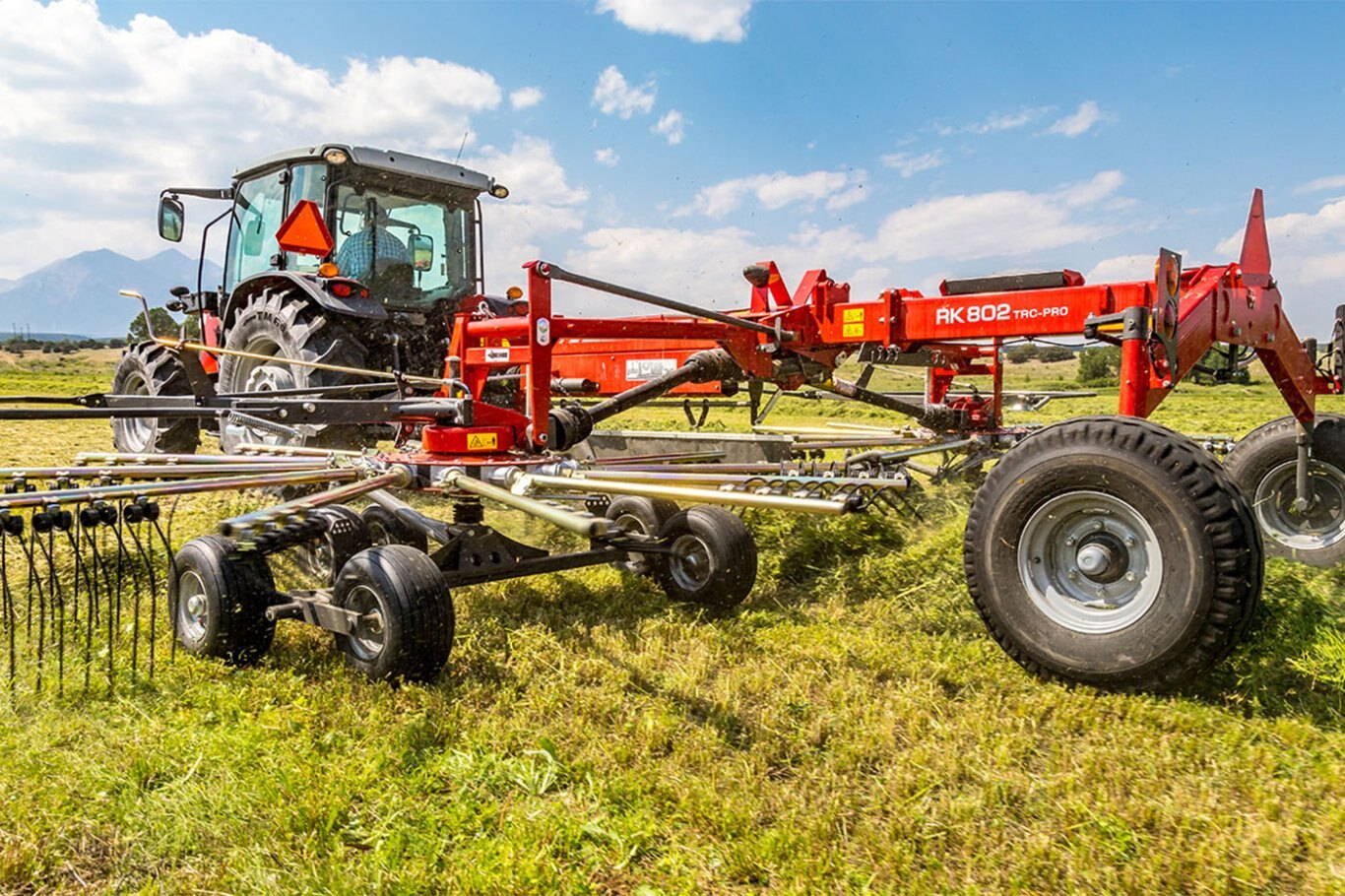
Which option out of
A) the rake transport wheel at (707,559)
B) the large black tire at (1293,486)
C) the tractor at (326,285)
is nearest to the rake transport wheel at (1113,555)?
the rake transport wheel at (707,559)

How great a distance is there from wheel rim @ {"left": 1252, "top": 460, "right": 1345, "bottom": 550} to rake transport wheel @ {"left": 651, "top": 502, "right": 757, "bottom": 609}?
297cm

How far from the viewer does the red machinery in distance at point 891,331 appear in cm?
378

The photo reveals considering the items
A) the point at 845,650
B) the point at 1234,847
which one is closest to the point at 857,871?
the point at 1234,847

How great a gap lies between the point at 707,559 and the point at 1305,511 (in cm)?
342

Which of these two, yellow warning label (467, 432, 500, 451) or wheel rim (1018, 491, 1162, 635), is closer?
wheel rim (1018, 491, 1162, 635)

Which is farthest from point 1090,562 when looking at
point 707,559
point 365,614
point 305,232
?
point 305,232

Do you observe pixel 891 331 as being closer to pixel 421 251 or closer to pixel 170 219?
pixel 421 251

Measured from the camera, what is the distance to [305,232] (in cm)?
643

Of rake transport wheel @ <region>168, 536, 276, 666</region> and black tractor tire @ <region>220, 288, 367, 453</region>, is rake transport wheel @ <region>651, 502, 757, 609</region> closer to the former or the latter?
rake transport wheel @ <region>168, 536, 276, 666</region>

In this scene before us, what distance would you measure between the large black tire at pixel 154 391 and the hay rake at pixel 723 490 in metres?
2.19

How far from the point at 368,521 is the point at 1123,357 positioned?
3.60 metres

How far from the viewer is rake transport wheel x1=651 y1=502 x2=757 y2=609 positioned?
4.38 metres

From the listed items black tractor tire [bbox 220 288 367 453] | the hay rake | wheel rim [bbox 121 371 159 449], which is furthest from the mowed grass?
wheel rim [bbox 121 371 159 449]

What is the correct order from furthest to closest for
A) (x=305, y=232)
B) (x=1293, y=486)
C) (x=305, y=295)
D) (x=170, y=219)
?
(x=170, y=219) → (x=305, y=295) → (x=305, y=232) → (x=1293, y=486)
